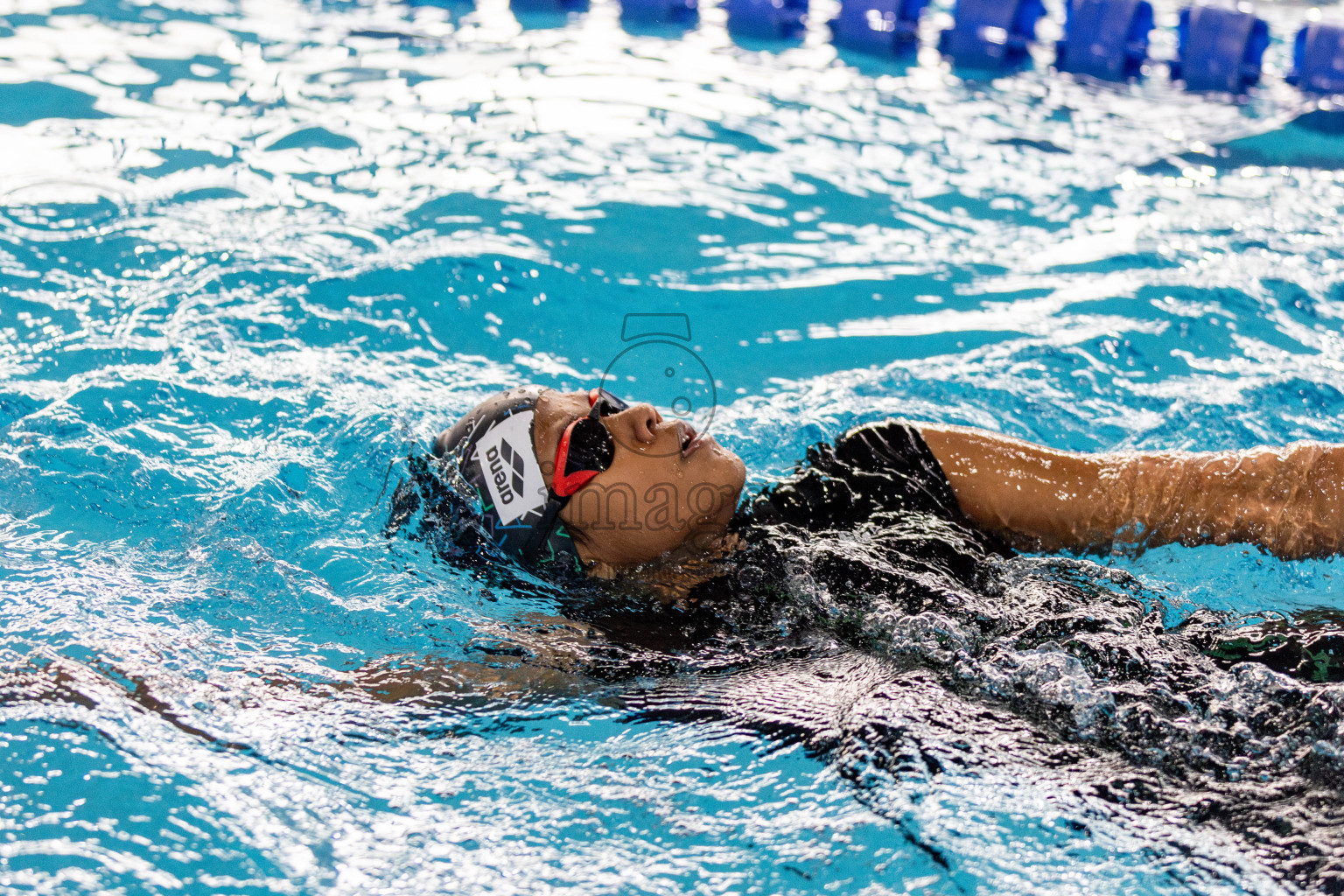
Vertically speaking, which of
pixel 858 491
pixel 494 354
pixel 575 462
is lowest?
pixel 494 354

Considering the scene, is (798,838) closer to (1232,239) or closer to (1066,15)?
(1232,239)

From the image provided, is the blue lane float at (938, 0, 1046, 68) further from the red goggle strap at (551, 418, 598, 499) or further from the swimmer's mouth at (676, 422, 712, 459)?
the red goggle strap at (551, 418, 598, 499)

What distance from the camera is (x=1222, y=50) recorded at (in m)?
8.19

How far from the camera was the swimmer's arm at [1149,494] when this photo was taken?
2840 millimetres

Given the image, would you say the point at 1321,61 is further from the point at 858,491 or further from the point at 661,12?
the point at 858,491

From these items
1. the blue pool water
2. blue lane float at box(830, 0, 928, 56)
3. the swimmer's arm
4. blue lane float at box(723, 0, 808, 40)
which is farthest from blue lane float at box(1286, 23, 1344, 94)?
the swimmer's arm

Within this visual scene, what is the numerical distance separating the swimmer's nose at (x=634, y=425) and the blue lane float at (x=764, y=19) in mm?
6707

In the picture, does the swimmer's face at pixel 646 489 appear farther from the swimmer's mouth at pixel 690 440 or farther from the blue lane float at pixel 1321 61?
the blue lane float at pixel 1321 61

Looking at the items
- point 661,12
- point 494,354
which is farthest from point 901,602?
point 661,12

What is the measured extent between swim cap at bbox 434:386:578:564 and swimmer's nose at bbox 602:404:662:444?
234 millimetres

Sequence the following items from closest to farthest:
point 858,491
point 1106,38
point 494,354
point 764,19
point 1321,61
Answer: point 858,491 < point 494,354 < point 1321,61 < point 1106,38 < point 764,19

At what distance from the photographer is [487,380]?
4.49 meters

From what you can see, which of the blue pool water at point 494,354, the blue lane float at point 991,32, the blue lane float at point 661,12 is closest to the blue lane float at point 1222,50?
the blue pool water at point 494,354

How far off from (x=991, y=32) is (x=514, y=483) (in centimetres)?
748
